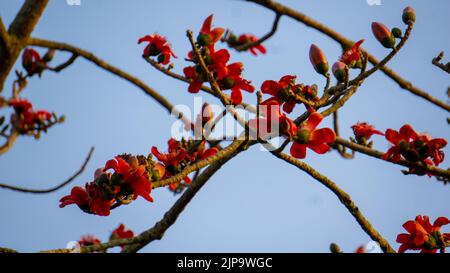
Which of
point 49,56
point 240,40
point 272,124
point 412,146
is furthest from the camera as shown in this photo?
point 240,40

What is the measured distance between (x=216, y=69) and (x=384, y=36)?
0.72 meters

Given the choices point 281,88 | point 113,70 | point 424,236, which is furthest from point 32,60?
point 424,236

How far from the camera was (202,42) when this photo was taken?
75.2 inches

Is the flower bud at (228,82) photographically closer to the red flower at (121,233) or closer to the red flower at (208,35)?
the red flower at (208,35)

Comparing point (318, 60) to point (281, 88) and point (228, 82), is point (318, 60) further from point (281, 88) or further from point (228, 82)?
point (228, 82)

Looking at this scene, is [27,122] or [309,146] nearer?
[309,146]

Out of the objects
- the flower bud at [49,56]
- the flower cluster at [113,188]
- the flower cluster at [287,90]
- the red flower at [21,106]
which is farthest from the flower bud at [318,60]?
the red flower at [21,106]

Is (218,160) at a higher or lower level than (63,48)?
lower

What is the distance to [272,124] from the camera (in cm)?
154

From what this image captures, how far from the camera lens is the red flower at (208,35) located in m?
1.91
